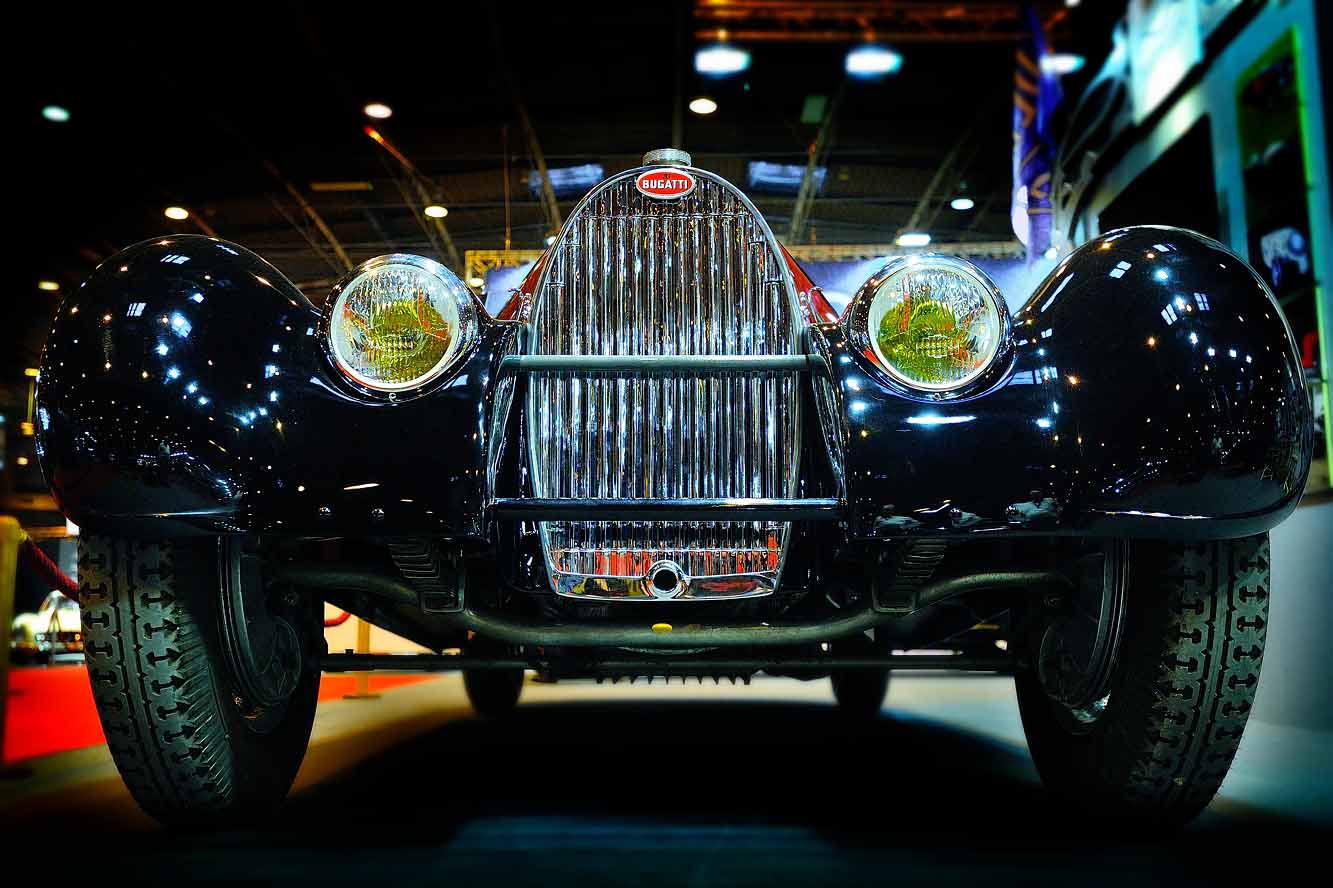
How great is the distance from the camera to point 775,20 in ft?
28.0

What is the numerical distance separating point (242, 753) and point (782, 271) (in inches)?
61.9

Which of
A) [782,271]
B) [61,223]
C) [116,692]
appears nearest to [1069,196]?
[782,271]

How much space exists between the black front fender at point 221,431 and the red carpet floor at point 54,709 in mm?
1560

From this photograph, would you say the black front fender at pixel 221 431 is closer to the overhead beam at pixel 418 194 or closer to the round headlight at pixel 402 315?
the round headlight at pixel 402 315

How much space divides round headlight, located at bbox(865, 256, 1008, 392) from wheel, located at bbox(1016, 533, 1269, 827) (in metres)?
0.51

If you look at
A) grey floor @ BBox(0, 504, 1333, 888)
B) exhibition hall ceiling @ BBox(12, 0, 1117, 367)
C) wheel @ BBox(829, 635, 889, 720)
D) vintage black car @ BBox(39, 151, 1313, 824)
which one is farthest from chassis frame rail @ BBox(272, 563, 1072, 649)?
exhibition hall ceiling @ BBox(12, 0, 1117, 367)

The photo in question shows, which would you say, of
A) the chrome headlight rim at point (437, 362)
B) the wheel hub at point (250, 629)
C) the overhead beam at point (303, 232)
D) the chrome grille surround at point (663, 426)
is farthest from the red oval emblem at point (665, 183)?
the overhead beam at point (303, 232)

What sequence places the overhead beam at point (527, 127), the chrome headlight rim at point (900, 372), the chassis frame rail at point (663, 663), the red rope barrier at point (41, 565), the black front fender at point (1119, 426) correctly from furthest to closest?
the overhead beam at point (527, 127) → the red rope barrier at point (41, 565) → the chassis frame rail at point (663, 663) → the chrome headlight rim at point (900, 372) → the black front fender at point (1119, 426)

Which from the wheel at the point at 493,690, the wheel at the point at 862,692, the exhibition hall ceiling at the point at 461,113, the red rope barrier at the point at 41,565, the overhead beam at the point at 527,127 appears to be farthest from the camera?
the overhead beam at the point at 527,127

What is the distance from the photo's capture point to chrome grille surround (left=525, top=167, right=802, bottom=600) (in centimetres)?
219

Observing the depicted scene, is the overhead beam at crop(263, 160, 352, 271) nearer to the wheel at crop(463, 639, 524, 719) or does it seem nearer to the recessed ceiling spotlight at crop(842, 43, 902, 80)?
the recessed ceiling spotlight at crop(842, 43, 902, 80)

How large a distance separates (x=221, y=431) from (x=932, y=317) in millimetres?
1328

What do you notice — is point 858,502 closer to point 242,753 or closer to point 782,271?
point 782,271

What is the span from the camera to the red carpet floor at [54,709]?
11.0 ft
